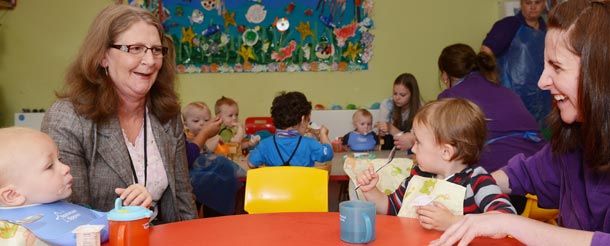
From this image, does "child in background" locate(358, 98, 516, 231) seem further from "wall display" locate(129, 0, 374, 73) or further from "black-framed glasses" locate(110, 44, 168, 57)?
"wall display" locate(129, 0, 374, 73)

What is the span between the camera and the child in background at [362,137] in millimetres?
4934

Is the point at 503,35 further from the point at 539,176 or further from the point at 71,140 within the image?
the point at 71,140

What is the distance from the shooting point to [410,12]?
619 cm

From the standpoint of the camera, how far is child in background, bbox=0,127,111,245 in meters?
1.46

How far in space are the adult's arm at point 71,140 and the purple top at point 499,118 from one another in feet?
6.90

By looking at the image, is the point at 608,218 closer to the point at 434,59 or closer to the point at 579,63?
the point at 579,63

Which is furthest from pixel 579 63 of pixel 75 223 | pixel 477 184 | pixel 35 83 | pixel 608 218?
pixel 35 83

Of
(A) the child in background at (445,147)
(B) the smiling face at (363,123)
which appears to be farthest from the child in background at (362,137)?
(A) the child in background at (445,147)

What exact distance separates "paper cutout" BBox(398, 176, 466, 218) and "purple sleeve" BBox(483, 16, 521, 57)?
3.40 metres

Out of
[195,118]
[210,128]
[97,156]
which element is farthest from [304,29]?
[97,156]

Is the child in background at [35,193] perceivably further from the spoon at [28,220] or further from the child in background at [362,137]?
the child in background at [362,137]

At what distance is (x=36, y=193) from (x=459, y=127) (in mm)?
1418

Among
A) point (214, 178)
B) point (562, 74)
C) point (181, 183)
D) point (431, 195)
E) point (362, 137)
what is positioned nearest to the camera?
point (562, 74)

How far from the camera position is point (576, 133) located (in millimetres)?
1638
